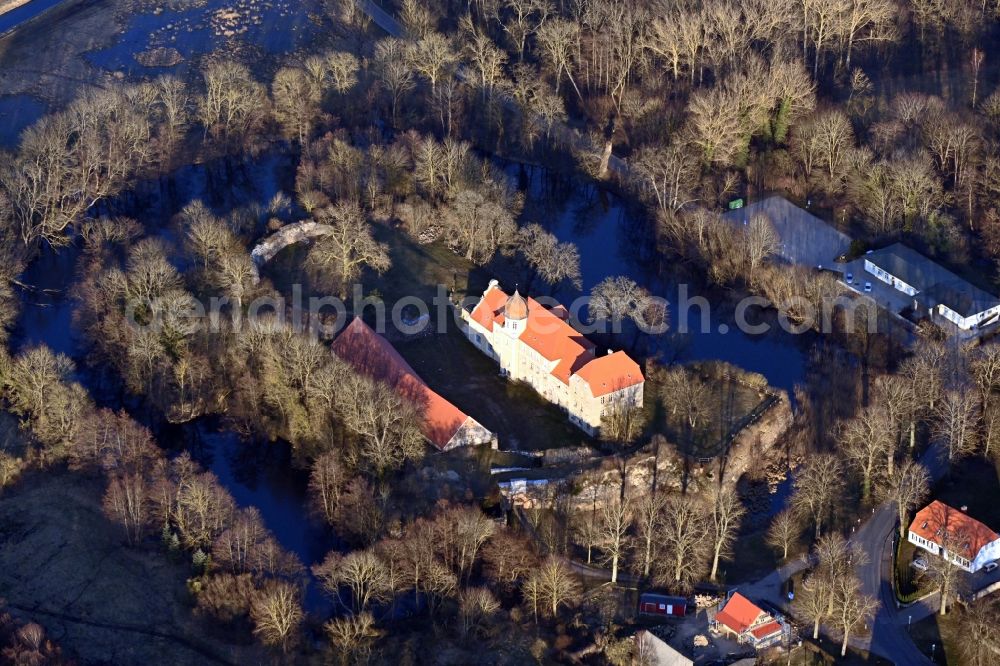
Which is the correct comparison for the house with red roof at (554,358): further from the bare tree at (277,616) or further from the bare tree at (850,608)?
the bare tree at (277,616)

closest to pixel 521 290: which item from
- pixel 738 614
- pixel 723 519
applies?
pixel 723 519

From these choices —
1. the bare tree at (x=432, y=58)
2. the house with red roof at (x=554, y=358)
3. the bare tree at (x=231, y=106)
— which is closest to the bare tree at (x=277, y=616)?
the house with red roof at (x=554, y=358)

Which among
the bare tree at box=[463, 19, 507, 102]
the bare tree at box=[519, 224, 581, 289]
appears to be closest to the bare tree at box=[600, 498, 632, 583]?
the bare tree at box=[519, 224, 581, 289]

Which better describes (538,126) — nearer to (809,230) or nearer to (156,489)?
(809,230)

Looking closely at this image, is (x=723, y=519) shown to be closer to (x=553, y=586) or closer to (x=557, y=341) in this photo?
(x=553, y=586)

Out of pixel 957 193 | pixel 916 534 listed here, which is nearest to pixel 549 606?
pixel 916 534

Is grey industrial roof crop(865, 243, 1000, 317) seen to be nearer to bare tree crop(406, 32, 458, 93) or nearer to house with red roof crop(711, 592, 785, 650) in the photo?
house with red roof crop(711, 592, 785, 650)
